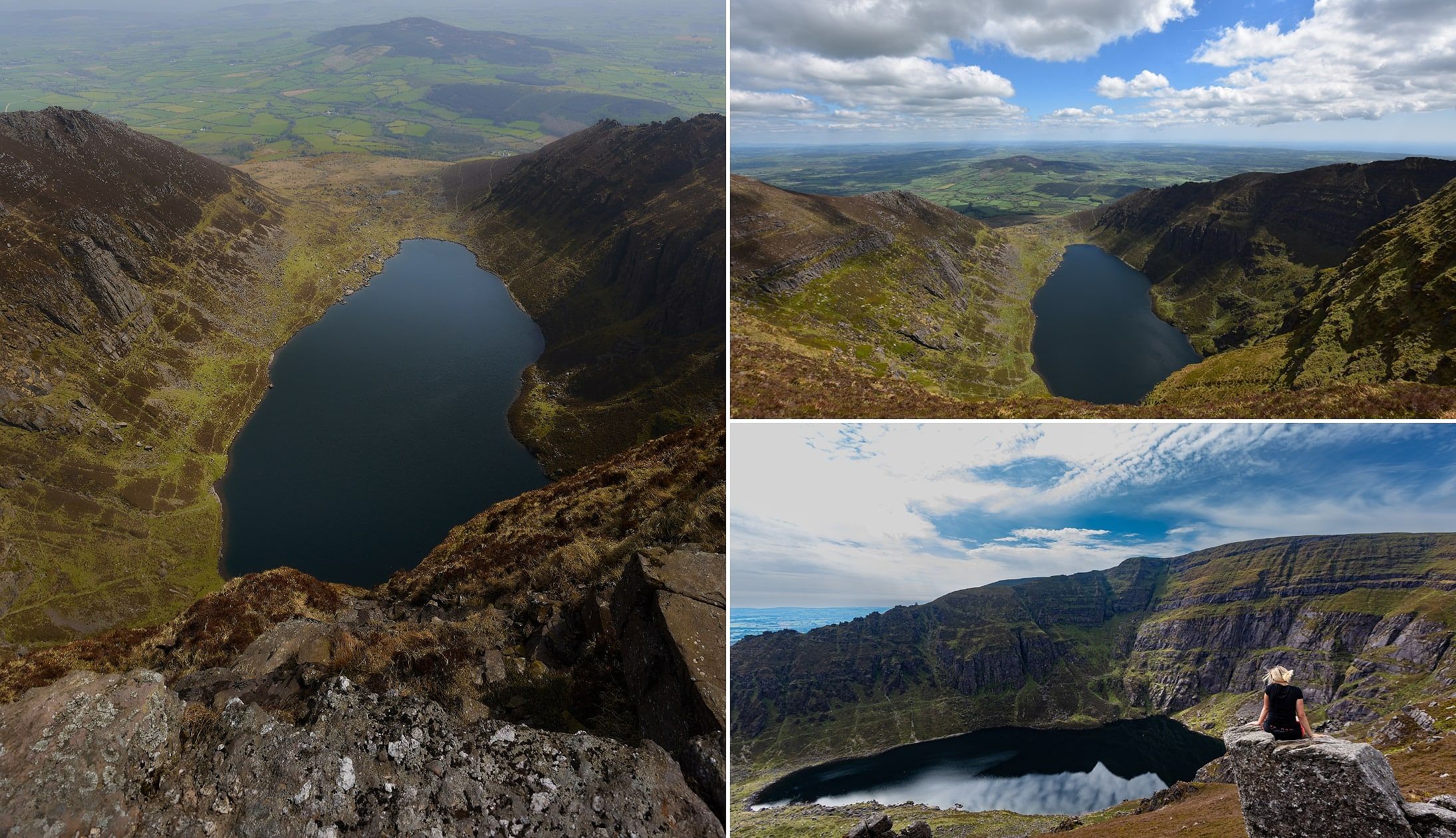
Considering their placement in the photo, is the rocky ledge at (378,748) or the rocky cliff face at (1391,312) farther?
the rocky cliff face at (1391,312)

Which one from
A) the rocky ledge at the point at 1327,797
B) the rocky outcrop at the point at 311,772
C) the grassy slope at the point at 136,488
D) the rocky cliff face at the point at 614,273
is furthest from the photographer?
the rocky cliff face at the point at 614,273

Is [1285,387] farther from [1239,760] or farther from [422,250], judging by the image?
[422,250]

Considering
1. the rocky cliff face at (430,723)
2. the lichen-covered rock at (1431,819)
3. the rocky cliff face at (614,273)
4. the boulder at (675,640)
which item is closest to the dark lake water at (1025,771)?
the rocky cliff face at (614,273)

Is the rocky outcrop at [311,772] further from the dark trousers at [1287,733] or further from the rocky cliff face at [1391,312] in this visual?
the rocky cliff face at [1391,312]

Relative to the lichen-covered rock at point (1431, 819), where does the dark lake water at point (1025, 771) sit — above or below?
below

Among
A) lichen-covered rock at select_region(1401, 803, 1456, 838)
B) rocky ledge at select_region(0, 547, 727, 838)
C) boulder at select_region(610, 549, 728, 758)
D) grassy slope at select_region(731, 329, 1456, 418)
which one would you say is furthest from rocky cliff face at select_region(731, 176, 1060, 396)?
lichen-covered rock at select_region(1401, 803, 1456, 838)

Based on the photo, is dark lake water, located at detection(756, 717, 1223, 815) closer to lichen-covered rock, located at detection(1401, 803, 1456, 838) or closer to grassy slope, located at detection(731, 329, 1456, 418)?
grassy slope, located at detection(731, 329, 1456, 418)

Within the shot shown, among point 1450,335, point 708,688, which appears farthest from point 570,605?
point 1450,335
